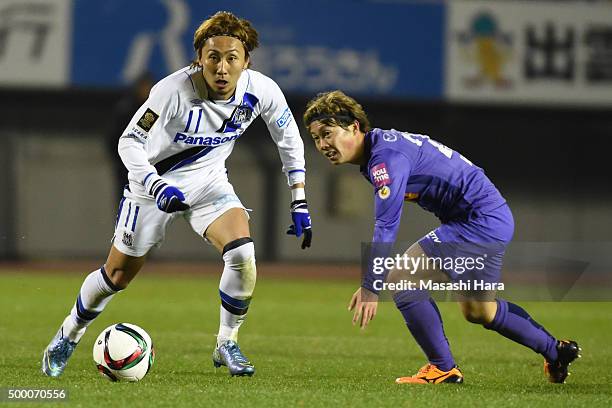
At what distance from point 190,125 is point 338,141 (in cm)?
94

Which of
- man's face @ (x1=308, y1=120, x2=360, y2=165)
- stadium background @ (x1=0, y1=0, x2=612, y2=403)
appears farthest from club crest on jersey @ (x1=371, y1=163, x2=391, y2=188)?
stadium background @ (x1=0, y1=0, x2=612, y2=403)

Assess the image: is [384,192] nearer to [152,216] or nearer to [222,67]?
[222,67]

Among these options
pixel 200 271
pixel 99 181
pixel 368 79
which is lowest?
pixel 200 271

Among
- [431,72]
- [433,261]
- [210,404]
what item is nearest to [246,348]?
[433,261]

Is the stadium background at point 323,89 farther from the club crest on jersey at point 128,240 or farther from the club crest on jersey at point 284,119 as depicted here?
the club crest on jersey at point 128,240

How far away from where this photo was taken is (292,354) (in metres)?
8.05

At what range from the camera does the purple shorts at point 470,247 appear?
637cm

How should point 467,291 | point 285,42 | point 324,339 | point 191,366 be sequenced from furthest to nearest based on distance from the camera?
point 285,42 → point 324,339 → point 191,366 → point 467,291

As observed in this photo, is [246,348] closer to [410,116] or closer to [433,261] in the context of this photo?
[433,261]

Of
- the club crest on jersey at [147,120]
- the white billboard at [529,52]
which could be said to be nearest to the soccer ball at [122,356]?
the club crest on jersey at [147,120]

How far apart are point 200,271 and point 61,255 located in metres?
2.69

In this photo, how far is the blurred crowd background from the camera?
1706 centimetres

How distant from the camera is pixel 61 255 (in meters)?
18.7

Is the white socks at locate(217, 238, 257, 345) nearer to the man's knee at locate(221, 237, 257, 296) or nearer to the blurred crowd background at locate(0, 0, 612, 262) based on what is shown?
the man's knee at locate(221, 237, 257, 296)
